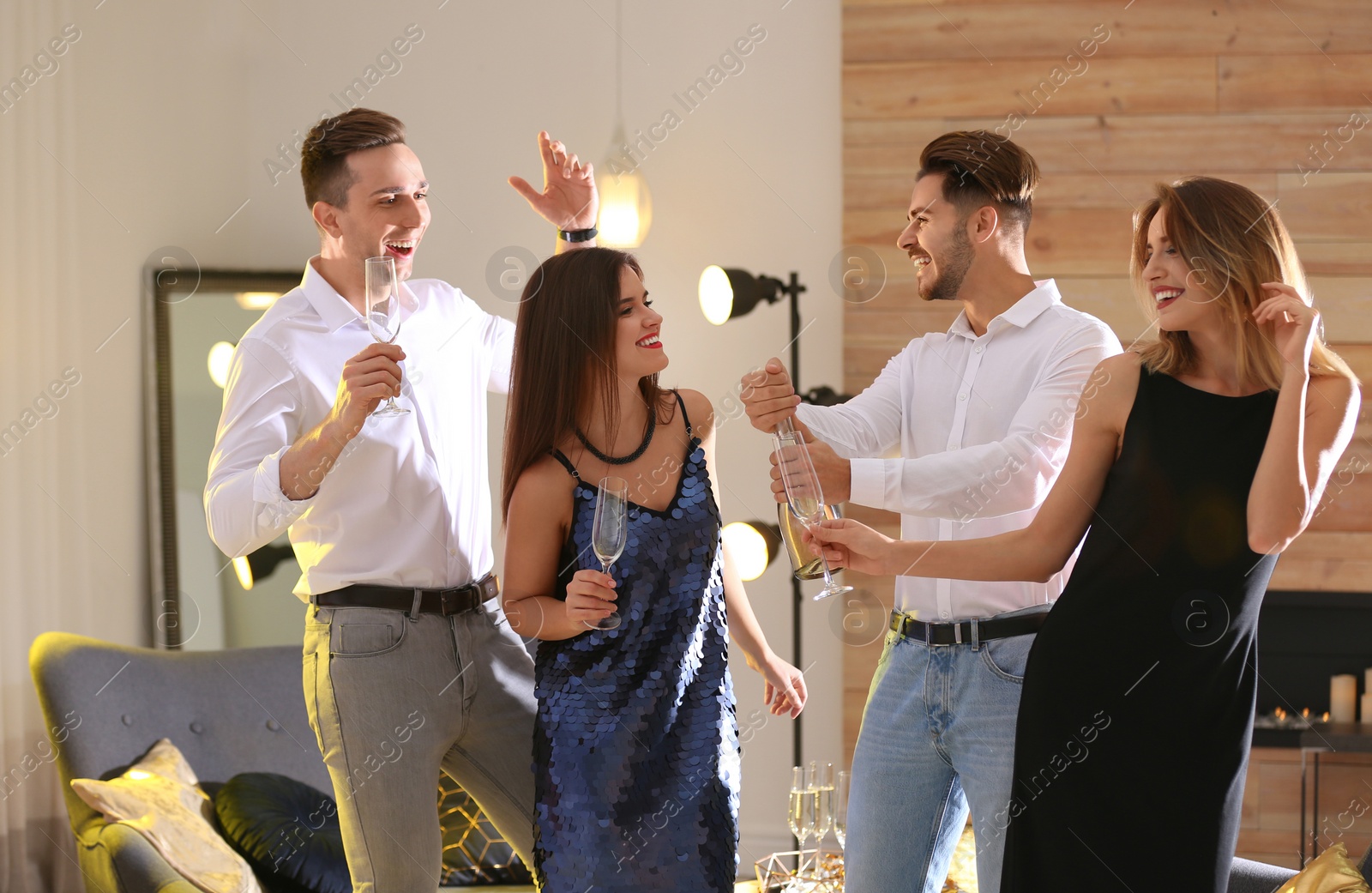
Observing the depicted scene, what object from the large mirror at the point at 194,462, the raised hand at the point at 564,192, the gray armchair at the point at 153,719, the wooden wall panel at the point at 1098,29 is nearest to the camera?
the raised hand at the point at 564,192

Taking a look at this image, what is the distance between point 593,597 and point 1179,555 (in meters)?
0.86

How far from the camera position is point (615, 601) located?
195 centimetres

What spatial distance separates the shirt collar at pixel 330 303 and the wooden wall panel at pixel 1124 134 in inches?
92.4

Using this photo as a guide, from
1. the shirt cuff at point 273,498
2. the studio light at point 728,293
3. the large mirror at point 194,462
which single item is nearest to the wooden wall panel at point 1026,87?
the studio light at point 728,293

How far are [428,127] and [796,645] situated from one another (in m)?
2.49

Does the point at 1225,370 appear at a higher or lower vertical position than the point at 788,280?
lower

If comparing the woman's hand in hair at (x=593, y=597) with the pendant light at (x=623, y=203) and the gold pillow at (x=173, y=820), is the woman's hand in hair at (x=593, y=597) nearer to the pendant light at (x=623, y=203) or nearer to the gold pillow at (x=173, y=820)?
the gold pillow at (x=173, y=820)

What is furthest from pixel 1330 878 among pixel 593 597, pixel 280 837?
pixel 280 837

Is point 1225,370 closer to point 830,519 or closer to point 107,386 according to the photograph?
point 830,519

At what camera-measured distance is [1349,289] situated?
4.04 meters

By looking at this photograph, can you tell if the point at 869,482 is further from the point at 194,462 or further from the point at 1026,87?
the point at 194,462

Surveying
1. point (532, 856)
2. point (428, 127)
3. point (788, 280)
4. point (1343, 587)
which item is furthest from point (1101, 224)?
point (532, 856)

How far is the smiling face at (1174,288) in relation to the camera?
5.62ft

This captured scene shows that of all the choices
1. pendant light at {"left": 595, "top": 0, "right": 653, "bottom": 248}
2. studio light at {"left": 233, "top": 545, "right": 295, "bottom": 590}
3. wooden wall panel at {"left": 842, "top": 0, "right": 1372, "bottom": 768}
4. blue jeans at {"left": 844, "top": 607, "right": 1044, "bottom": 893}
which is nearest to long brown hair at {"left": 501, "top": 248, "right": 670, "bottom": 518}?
blue jeans at {"left": 844, "top": 607, "right": 1044, "bottom": 893}
